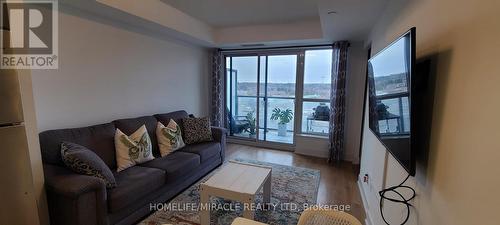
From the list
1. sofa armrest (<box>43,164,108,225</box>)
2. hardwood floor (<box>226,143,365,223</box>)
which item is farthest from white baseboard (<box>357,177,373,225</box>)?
sofa armrest (<box>43,164,108,225</box>)

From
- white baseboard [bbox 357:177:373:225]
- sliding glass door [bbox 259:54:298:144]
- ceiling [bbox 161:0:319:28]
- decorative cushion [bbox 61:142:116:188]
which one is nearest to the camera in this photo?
decorative cushion [bbox 61:142:116:188]

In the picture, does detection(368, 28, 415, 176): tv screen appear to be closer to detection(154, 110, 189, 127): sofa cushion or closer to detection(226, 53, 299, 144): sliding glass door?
detection(154, 110, 189, 127): sofa cushion

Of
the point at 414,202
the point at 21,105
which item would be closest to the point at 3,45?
the point at 21,105

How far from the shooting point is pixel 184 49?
13.9 ft

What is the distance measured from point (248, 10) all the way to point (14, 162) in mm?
2959

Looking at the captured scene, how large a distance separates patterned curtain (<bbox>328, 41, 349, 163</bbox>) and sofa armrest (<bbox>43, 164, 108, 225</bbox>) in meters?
3.52

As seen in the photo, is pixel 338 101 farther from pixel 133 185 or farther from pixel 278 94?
pixel 133 185

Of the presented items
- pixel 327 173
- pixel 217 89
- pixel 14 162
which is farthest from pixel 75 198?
pixel 217 89

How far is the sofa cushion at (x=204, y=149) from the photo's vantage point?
313 cm

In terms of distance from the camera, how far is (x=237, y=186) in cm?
213

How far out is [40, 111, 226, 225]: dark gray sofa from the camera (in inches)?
66.8

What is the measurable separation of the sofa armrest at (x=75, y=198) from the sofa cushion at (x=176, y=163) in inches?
29.9

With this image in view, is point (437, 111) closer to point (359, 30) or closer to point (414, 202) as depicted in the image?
point (414, 202)

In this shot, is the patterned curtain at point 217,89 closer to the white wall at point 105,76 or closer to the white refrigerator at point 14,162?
the white wall at point 105,76
